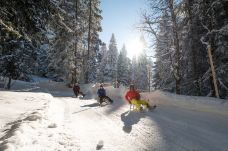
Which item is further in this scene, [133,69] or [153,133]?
[133,69]

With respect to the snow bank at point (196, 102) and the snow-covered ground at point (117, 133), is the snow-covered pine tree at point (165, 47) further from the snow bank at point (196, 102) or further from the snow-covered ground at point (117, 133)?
the snow-covered ground at point (117, 133)

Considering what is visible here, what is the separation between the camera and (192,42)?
68.7 ft

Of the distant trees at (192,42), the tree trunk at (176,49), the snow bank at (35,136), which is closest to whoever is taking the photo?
the snow bank at (35,136)

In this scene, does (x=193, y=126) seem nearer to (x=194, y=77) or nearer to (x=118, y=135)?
(x=118, y=135)

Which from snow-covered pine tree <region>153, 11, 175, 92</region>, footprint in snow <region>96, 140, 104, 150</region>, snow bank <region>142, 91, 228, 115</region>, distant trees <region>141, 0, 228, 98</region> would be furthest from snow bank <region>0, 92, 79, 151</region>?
snow-covered pine tree <region>153, 11, 175, 92</region>

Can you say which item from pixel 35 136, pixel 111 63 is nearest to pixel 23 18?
pixel 35 136

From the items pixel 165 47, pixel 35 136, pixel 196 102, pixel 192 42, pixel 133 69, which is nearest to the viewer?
pixel 35 136

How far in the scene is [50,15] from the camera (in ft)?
35.1

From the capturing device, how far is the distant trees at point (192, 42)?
18.6 meters

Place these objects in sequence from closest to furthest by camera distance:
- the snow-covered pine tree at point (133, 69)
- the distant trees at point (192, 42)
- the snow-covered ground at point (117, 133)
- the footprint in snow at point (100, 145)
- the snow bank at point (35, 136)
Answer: the snow bank at point (35, 136) < the snow-covered ground at point (117, 133) < the footprint in snow at point (100, 145) < the distant trees at point (192, 42) < the snow-covered pine tree at point (133, 69)

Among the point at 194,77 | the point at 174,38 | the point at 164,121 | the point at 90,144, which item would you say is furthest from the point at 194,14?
the point at 90,144

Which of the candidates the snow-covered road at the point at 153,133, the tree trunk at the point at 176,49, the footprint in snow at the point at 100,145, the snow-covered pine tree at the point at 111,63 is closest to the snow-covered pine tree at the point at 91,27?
the tree trunk at the point at 176,49

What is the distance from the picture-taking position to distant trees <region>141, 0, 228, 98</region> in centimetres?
1858

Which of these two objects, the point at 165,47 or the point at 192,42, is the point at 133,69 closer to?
the point at 165,47
